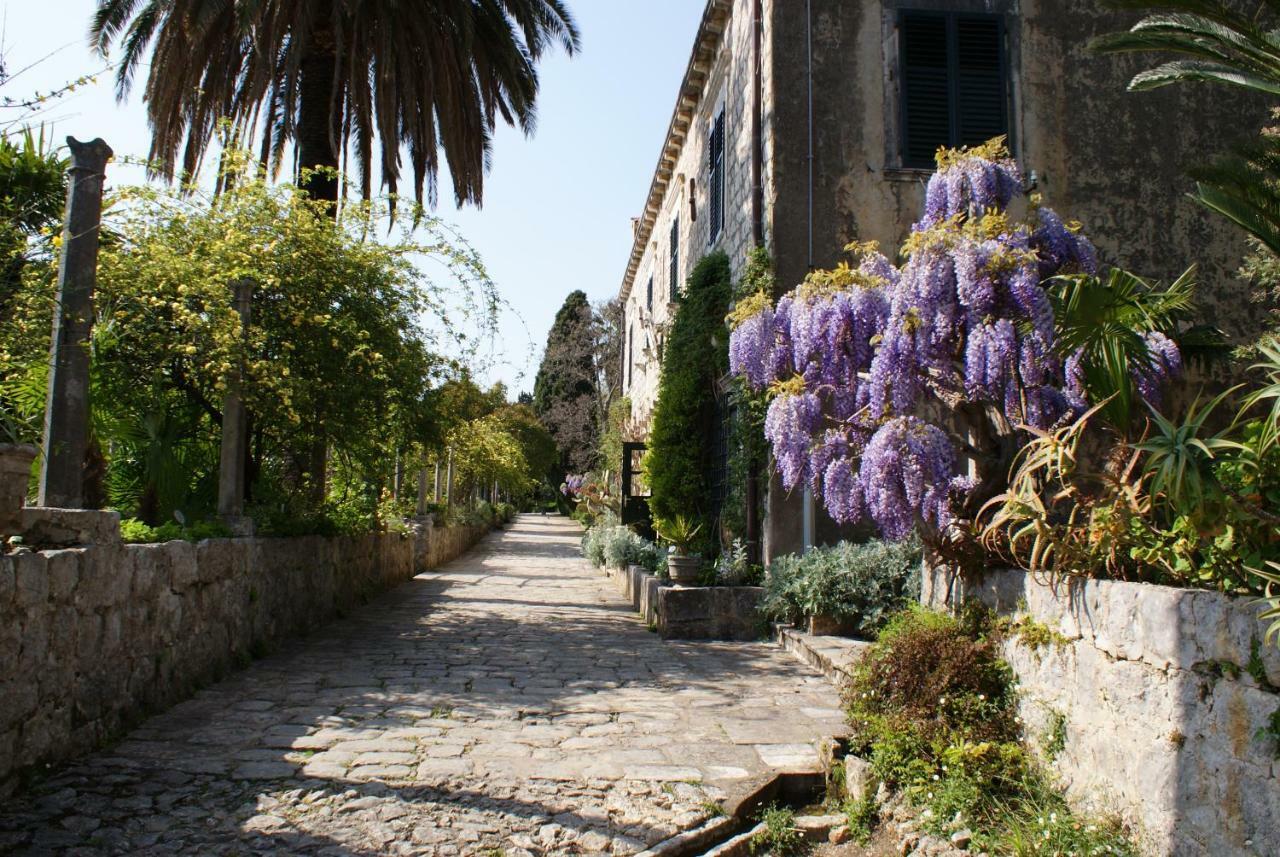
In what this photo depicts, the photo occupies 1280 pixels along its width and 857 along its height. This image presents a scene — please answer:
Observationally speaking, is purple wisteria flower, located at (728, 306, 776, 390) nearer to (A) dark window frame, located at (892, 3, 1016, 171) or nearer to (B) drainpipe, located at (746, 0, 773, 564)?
(B) drainpipe, located at (746, 0, 773, 564)

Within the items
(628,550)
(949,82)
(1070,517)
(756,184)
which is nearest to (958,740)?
(1070,517)

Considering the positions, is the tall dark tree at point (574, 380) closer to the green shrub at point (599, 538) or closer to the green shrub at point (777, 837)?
the green shrub at point (599, 538)

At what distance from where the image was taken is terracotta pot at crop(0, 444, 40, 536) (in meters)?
4.35

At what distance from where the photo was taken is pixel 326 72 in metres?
11.2

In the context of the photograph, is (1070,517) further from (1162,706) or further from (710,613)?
(710,613)

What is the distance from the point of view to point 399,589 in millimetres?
13789

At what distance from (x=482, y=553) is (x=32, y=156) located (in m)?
18.2

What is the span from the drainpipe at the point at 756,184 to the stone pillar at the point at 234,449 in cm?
498

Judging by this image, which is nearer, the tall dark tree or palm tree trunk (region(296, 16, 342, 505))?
palm tree trunk (region(296, 16, 342, 505))

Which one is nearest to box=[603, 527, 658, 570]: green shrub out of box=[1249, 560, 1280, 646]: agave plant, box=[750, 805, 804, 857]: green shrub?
box=[750, 805, 804, 857]: green shrub

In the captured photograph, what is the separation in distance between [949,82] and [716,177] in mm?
3327

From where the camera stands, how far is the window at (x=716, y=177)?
40.4 ft

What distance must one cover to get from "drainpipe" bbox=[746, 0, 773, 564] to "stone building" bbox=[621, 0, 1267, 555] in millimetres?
21

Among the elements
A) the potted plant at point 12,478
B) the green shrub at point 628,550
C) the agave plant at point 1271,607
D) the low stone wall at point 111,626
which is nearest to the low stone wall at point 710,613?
the green shrub at point 628,550
